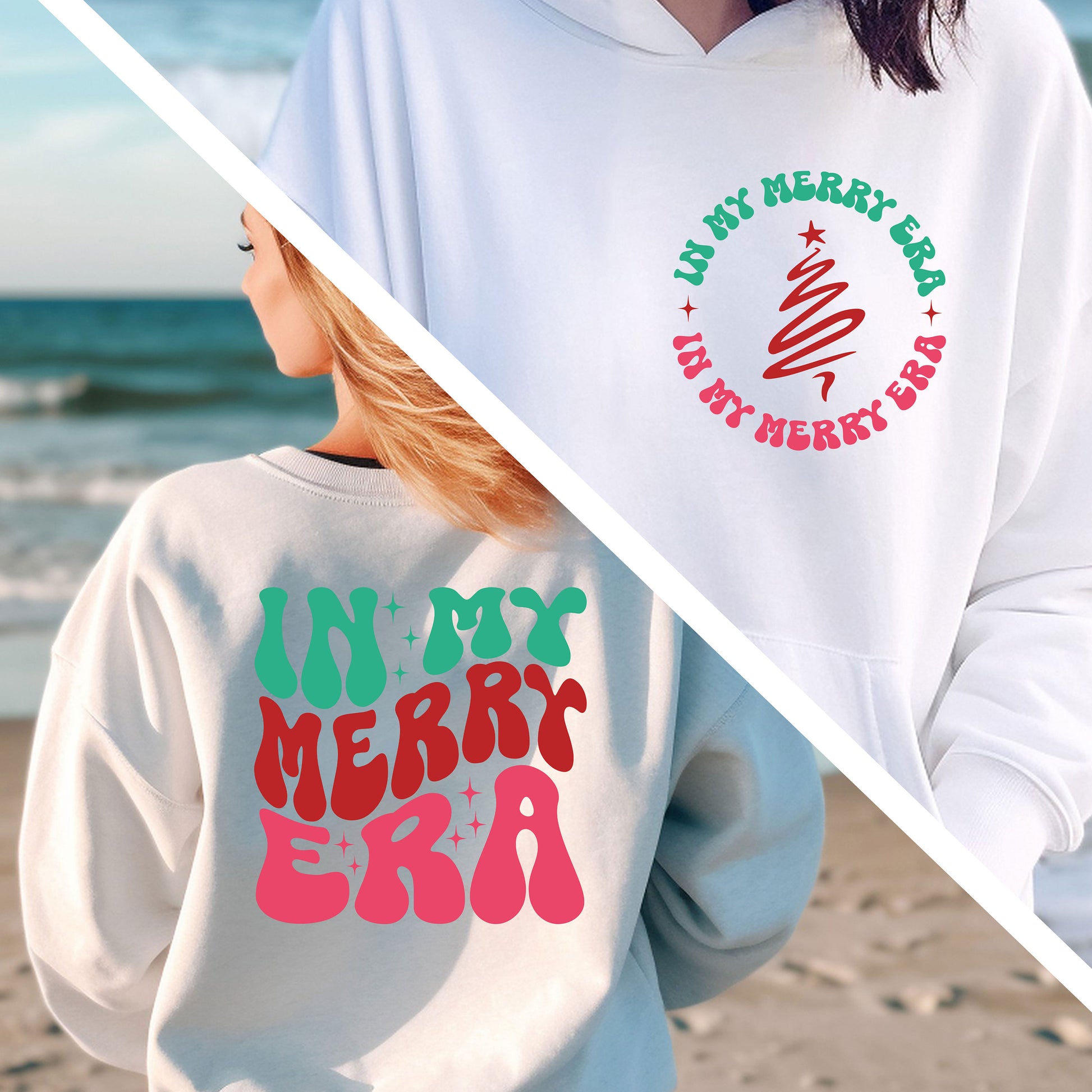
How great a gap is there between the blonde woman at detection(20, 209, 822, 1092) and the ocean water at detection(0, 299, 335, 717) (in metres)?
3.43

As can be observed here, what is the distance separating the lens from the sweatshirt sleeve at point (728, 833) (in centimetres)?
60

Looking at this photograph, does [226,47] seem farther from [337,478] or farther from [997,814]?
[997,814]

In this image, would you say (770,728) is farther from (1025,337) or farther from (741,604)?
(1025,337)

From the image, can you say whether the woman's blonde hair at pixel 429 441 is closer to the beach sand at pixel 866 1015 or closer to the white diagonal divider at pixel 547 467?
the white diagonal divider at pixel 547 467

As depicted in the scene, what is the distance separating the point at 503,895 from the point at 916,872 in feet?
7.20

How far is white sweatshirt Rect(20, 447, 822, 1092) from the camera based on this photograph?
575mm

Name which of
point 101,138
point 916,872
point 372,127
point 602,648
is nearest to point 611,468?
point 602,648

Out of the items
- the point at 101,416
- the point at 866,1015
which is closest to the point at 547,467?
the point at 866,1015

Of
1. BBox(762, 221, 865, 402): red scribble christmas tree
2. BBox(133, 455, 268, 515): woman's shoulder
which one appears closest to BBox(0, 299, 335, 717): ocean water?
BBox(133, 455, 268, 515): woman's shoulder

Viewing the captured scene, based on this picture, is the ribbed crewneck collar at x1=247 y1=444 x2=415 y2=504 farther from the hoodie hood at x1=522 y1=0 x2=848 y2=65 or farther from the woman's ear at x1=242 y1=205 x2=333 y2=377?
the hoodie hood at x1=522 y1=0 x2=848 y2=65

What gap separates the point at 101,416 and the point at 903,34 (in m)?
6.65

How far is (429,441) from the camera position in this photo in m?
0.56

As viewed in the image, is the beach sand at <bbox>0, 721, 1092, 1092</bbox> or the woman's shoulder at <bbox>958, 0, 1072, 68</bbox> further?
the beach sand at <bbox>0, 721, 1092, 1092</bbox>

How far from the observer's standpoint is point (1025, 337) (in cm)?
60
